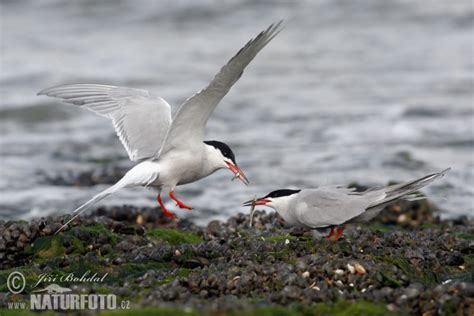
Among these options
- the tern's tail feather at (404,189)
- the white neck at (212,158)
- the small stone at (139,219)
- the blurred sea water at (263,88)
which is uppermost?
the white neck at (212,158)

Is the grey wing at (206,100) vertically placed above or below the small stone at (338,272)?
above

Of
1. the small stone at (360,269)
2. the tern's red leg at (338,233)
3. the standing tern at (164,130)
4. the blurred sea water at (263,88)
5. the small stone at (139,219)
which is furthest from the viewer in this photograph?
the blurred sea water at (263,88)

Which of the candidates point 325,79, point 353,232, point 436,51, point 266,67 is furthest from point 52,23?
point 353,232

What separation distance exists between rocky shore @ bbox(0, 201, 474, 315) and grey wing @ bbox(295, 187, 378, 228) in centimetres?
18

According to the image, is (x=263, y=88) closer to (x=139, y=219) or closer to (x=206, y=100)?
(x=139, y=219)

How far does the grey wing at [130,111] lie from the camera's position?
8078 mm

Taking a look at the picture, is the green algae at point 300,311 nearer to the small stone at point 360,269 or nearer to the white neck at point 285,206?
the small stone at point 360,269

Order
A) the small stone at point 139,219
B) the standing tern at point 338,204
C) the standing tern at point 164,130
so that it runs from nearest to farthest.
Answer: the standing tern at point 164,130 → the standing tern at point 338,204 → the small stone at point 139,219

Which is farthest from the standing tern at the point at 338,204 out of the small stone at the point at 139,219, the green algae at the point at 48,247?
the small stone at the point at 139,219

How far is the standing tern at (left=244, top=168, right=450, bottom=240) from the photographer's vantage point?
6.98m

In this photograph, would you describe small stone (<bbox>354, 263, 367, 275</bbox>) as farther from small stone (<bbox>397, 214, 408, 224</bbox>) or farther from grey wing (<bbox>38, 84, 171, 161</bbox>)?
small stone (<bbox>397, 214, 408, 224</bbox>)

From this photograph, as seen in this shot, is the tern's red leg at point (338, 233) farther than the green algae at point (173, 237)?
No

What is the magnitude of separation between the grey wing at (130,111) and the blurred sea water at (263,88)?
247cm

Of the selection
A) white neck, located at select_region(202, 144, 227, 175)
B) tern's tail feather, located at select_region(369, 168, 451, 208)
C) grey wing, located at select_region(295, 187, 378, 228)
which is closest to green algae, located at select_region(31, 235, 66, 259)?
white neck, located at select_region(202, 144, 227, 175)
